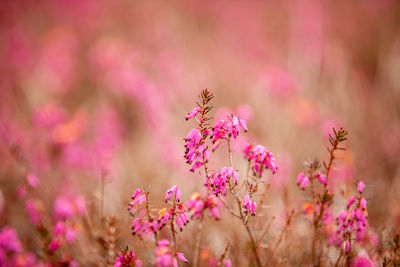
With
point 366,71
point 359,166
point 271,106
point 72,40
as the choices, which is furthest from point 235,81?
point 72,40

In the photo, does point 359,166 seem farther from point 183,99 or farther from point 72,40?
point 72,40

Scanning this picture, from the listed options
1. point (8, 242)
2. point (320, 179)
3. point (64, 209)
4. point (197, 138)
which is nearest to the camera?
point (197, 138)

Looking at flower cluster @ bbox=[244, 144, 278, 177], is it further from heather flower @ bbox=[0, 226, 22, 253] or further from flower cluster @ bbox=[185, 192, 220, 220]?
heather flower @ bbox=[0, 226, 22, 253]

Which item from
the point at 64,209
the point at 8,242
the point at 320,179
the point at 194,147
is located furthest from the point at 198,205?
the point at 8,242

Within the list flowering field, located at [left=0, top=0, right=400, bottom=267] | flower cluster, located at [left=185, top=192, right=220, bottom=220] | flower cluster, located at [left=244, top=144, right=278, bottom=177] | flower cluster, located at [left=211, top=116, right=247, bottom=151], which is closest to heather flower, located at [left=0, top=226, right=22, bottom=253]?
flowering field, located at [left=0, top=0, right=400, bottom=267]

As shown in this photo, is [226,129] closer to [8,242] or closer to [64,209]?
[64,209]

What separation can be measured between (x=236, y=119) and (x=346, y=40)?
789cm

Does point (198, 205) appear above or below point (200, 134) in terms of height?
below

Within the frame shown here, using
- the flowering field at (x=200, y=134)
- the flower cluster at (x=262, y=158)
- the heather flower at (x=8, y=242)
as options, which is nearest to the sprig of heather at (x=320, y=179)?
→ the flowering field at (x=200, y=134)

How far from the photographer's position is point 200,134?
1.47 meters

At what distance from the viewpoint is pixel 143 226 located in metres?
1.63

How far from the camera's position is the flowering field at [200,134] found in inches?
71.2

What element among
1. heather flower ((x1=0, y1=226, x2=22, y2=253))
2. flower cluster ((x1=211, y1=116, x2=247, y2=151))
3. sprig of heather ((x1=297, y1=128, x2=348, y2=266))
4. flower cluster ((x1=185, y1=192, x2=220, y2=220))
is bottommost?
heather flower ((x1=0, y1=226, x2=22, y2=253))

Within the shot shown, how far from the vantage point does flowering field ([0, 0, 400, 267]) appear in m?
1.81
